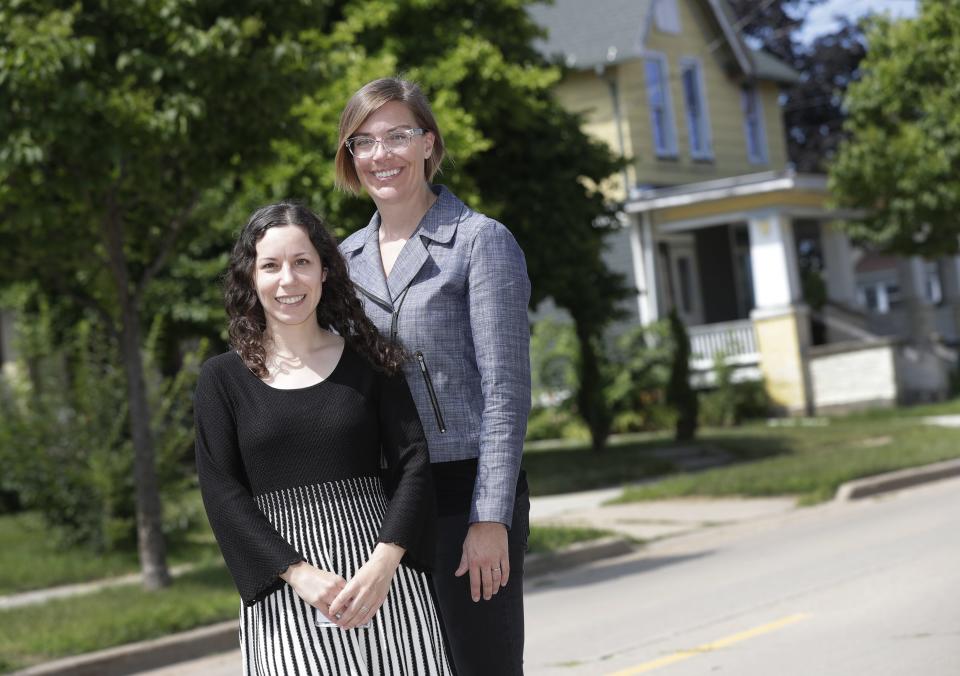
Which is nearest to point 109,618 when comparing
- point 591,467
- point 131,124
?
point 131,124

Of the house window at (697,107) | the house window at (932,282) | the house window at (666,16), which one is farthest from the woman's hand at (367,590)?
the house window at (932,282)

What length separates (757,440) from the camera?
74.8ft

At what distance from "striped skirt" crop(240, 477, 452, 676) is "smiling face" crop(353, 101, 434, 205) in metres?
0.79

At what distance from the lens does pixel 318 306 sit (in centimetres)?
347

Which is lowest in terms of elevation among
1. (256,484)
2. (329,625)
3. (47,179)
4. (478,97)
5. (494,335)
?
(329,625)

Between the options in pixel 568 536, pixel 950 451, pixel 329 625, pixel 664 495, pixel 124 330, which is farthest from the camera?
pixel 950 451

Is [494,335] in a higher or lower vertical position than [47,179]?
lower

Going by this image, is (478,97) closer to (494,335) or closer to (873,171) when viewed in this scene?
(873,171)

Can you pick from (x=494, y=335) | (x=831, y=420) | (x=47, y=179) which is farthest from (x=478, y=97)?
(x=494, y=335)

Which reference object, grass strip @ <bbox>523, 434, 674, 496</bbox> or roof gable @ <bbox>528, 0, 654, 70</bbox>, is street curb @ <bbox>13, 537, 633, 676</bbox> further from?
roof gable @ <bbox>528, 0, 654, 70</bbox>

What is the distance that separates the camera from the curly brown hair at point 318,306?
3.35 m

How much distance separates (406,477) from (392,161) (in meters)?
0.84

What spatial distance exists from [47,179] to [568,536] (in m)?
5.55

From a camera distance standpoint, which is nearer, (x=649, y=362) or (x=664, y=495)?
(x=664, y=495)
